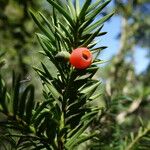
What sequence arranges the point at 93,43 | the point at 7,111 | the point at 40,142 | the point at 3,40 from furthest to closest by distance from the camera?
the point at 3,40
the point at 93,43
the point at 40,142
the point at 7,111

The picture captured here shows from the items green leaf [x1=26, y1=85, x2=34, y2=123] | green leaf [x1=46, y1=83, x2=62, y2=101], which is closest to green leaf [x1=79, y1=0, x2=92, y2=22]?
green leaf [x1=46, y1=83, x2=62, y2=101]

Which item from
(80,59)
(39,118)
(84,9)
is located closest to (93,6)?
(84,9)

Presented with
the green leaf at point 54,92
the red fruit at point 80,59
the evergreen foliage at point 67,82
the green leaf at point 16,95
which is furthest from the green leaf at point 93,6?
the green leaf at point 16,95

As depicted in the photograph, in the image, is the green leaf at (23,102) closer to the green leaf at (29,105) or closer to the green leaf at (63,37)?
the green leaf at (29,105)

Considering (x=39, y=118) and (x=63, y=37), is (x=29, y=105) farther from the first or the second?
(x=63, y=37)

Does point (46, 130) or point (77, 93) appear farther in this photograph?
point (77, 93)

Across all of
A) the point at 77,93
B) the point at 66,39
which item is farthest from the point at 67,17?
the point at 77,93

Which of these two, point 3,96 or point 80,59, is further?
point 80,59

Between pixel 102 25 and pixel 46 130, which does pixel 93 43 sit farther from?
pixel 46 130

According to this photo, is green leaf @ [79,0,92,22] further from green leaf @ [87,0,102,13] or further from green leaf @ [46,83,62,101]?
green leaf @ [46,83,62,101]
